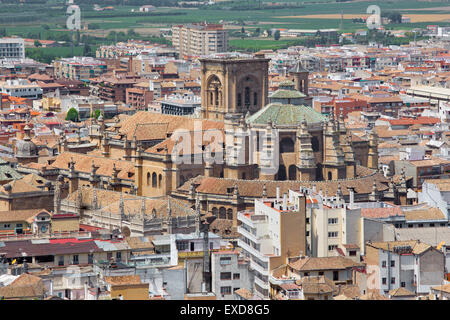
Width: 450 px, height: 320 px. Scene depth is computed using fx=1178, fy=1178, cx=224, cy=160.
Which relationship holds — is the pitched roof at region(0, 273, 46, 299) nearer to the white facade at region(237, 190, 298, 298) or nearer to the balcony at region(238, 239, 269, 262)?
the white facade at region(237, 190, 298, 298)

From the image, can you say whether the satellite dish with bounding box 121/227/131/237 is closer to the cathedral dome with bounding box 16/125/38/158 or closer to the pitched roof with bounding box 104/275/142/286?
the pitched roof with bounding box 104/275/142/286

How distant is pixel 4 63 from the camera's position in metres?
198

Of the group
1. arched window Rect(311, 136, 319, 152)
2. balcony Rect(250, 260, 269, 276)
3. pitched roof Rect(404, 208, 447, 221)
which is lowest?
balcony Rect(250, 260, 269, 276)

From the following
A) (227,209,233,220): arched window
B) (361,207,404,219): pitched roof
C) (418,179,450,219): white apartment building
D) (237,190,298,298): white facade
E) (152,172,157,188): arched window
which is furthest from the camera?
(152,172,157,188): arched window

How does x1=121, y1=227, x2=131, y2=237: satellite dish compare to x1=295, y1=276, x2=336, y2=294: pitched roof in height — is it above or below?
below

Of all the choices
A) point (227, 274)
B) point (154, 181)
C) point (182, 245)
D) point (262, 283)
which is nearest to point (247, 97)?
point (154, 181)

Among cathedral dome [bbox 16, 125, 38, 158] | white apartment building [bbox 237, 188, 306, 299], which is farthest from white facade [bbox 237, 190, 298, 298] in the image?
cathedral dome [bbox 16, 125, 38, 158]

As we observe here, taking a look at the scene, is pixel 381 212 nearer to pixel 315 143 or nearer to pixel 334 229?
pixel 334 229

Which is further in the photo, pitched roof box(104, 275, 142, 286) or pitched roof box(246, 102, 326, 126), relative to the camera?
pitched roof box(246, 102, 326, 126)

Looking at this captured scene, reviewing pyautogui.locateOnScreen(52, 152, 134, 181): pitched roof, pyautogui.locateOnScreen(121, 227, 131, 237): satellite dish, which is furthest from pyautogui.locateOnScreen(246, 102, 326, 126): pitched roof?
pyautogui.locateOnScreen(121, 227, 131, 237): satellite dish

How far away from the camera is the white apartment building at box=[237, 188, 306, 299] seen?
156ft

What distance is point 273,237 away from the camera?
48719 mm

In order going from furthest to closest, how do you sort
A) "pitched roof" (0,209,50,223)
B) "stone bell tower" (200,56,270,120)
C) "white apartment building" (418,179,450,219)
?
"stone bell tower" (200,56,270,120) → "pitched roof" (0,209,50,223) → "white apartment building" (418,179,450,219)

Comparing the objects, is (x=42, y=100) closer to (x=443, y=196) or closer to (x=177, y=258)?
(x=443, y=196)
